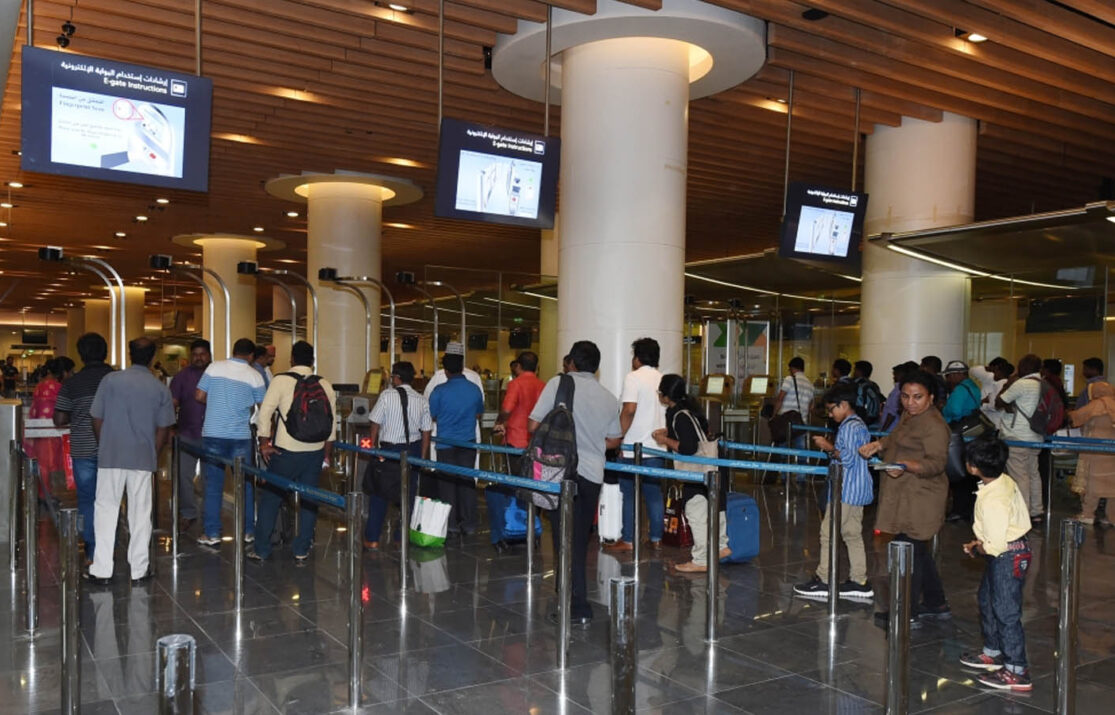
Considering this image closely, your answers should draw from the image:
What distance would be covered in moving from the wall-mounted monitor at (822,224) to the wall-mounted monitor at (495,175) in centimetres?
331

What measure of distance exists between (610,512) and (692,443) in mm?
1083

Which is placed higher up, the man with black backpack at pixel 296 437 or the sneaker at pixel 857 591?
the man with black backpack at pixel 296 437

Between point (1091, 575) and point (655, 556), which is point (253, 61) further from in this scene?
point (1091, 575)

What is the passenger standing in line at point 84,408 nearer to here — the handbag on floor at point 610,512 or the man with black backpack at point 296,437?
the man with black backpack at point 296,437

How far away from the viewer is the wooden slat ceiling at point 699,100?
821 centimetres

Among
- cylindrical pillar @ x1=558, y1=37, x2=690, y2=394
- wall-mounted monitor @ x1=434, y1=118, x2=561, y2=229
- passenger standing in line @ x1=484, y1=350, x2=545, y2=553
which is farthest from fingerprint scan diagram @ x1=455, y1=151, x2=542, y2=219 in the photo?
passenger standing in line @ x1=484, y1=350, x2=545, y2=553

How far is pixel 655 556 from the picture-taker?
7.62 meters

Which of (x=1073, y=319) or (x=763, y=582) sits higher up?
(x=1073, y=319)

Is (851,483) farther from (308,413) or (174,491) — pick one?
(174,491)

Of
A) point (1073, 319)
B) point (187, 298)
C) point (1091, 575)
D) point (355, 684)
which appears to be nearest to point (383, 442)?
point (355, 684)

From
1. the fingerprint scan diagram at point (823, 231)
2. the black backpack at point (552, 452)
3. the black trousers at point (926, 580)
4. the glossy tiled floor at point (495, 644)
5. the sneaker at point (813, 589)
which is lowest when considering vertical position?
the glossy tiled floor at point (495, 644)

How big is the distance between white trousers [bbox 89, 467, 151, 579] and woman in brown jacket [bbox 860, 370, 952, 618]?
498cm

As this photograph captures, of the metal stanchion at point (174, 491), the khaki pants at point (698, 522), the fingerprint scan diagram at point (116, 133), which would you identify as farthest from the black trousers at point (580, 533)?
the fingerprint scan diagram at point (116, 133)

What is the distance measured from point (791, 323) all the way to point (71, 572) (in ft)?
46.4
